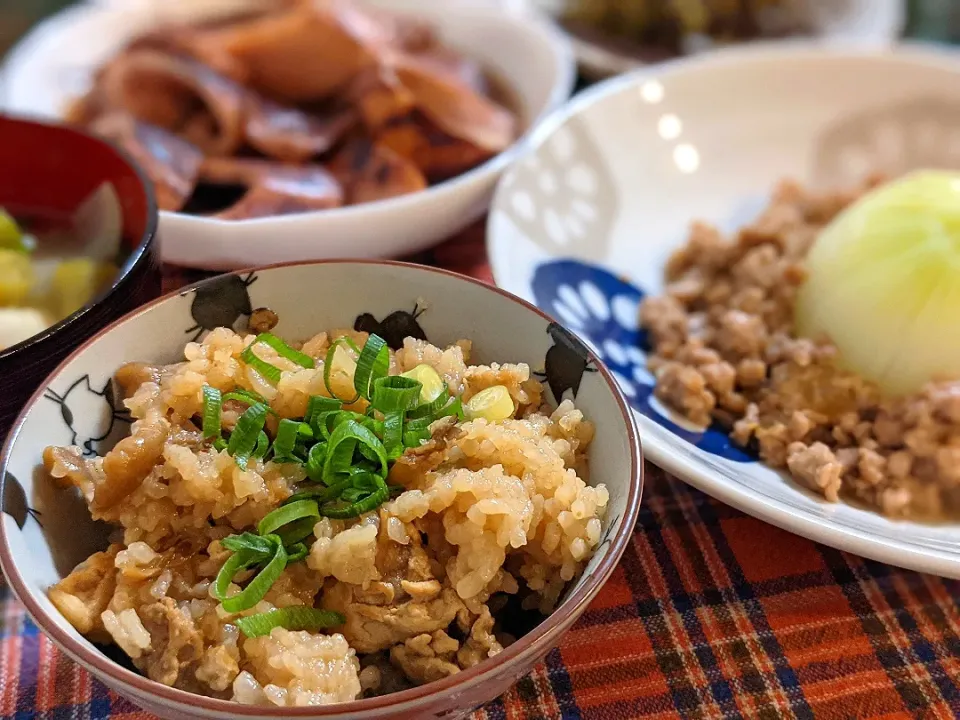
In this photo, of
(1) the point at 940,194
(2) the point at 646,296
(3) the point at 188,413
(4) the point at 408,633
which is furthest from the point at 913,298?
(3) the point at 188,413

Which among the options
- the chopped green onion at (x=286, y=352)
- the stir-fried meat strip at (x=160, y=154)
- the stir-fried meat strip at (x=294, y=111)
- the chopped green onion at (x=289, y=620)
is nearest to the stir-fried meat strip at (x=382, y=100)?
the stir-fried meat strip at (x=294, y=111)

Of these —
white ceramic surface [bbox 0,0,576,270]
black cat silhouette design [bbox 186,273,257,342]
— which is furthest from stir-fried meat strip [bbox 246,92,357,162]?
black cat silhouette design [bbox 186,273,257,342]

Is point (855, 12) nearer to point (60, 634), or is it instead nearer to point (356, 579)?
point (356, 579)

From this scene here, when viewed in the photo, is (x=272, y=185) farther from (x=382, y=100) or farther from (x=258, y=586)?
(x=258, y=586)

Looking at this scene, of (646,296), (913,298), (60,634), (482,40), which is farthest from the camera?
(482,40)

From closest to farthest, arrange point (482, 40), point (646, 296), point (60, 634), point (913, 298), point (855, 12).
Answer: point (60, 634), point (913, 298), point (646, 296), point (482, 40), point (855, 12)

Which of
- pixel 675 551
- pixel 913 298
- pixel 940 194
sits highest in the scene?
pixel 940 194
